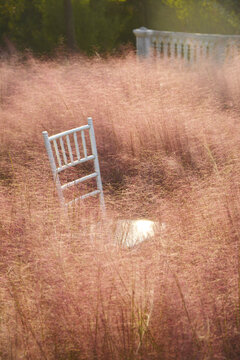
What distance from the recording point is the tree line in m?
7.19

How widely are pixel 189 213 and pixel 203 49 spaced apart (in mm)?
4340

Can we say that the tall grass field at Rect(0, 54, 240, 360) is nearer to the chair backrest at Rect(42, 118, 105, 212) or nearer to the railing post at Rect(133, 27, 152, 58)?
the chair backrest at Rect(42, 118, 105, 212)

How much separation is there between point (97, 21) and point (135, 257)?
24.5 ft

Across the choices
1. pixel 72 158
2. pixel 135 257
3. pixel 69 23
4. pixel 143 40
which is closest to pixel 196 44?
pixel 143 40

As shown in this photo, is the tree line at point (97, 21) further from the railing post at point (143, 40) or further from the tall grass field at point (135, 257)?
the tall grass field at point (135, 257)

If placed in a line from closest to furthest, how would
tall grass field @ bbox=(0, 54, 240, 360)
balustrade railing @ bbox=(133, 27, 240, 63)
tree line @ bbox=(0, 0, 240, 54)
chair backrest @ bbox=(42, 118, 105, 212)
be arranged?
tall grass field @ bbox=(0, 54, 240, 360) < chair backrest @ bbox=(42, 118, 105, 212) < balustrade railing @ bbox=(133, 27, 240, 63) < tree line @ bbox=(0, 0, 240, 54)

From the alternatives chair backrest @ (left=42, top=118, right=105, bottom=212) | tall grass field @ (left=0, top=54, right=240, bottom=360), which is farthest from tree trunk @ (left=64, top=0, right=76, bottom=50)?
chair backrest @ (left=42, top=118, right=105, bottom=212)

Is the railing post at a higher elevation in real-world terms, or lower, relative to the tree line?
lower

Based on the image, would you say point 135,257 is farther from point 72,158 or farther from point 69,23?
point 69,23

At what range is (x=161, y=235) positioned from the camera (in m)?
1.60

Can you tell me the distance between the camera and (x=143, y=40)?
240 inches

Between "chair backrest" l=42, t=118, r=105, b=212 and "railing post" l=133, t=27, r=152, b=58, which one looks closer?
"chair backrest" l=42, t=118, r=105, b=212

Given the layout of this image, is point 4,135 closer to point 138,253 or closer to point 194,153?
point 194,153

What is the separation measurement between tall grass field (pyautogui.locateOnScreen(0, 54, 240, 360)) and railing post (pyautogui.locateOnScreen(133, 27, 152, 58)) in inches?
132
